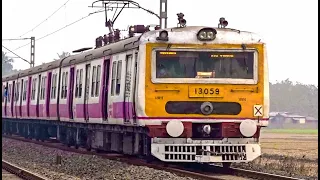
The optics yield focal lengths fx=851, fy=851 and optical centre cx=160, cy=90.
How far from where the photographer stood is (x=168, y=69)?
55.7 ft

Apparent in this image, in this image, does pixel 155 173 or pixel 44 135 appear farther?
pixel 44 135

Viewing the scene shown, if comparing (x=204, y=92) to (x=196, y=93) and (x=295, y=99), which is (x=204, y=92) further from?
(x=295, y=99)

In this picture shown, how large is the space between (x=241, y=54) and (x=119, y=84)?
9.71 ft

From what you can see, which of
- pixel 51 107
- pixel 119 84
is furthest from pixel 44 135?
pixel 119 84

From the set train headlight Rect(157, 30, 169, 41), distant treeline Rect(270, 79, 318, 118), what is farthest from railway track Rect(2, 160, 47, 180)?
distant treeline Rect(270, 79, 318, 118)

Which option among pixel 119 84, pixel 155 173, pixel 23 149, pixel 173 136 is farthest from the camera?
pixel 23 149

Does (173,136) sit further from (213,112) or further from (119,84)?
(119,84)

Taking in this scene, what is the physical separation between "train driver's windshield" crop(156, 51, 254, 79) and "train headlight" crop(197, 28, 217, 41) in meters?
0.30

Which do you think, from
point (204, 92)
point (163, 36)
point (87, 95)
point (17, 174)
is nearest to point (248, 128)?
point (204, 92)

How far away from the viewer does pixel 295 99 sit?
525ft

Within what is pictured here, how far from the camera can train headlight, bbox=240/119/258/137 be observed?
17.1m

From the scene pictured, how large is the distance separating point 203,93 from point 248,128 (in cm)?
116

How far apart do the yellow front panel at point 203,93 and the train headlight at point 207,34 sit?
0.14 metres

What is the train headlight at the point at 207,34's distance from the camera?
56.5ft
